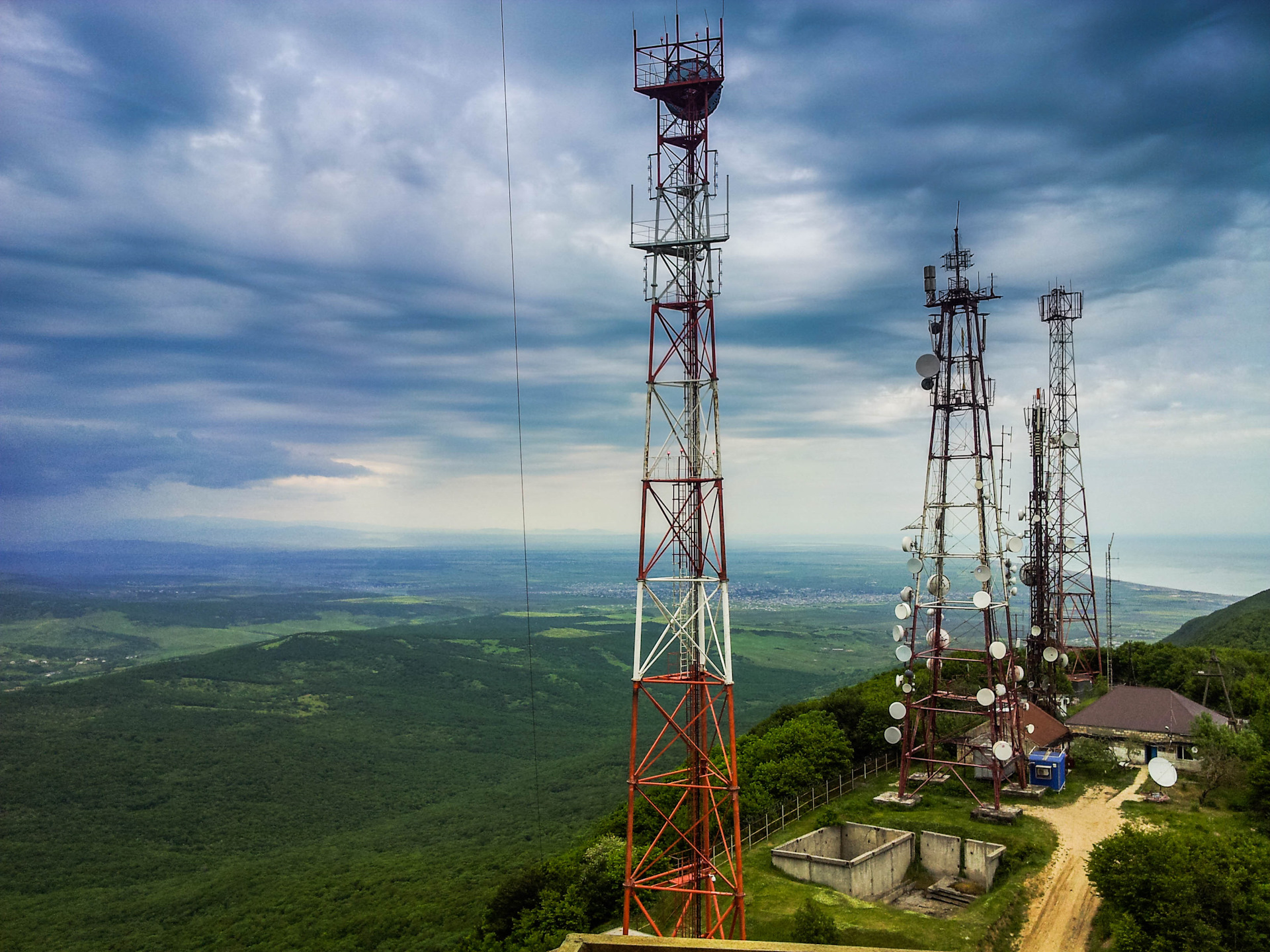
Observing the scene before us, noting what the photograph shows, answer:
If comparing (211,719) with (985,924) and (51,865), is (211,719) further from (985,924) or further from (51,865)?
(985,924)

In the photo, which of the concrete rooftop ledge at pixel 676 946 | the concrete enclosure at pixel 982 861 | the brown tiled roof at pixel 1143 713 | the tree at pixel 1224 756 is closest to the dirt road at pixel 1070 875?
the concrete enclosure at pixel 982 861

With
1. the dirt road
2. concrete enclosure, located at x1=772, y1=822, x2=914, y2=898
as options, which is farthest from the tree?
concrete enclosure, located at x1=772, y1=822, x2=914, y2=898

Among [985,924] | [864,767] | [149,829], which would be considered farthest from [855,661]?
[985,924]

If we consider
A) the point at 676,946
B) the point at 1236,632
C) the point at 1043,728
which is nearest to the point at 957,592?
the point at 1043,728

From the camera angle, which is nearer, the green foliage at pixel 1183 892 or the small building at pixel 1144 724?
the green foliage at pixel 1183 892

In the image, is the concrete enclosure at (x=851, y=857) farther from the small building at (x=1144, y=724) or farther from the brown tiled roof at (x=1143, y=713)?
the brown tiled roof at (x=1143, y=713)

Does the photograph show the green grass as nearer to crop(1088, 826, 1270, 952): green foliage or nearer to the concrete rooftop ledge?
crop(1088, 826, 1270, 952): green foliage

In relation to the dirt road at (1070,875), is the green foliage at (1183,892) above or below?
above
